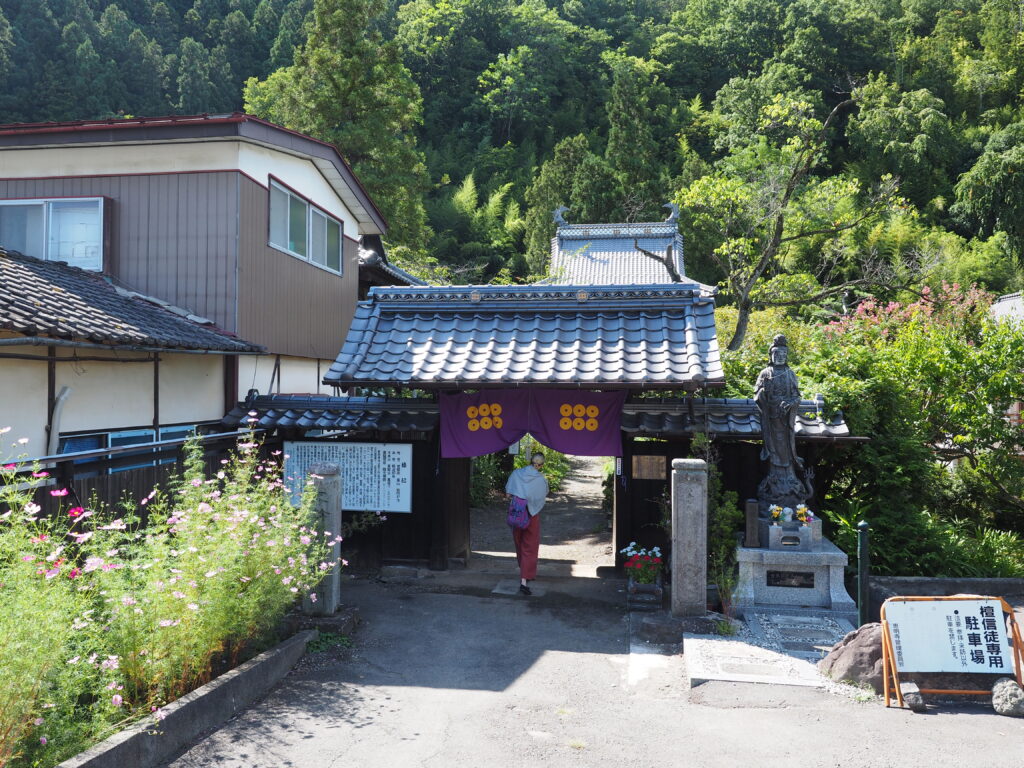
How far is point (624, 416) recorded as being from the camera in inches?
404

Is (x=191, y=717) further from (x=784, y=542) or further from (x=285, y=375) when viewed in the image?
(x=285, y=375)

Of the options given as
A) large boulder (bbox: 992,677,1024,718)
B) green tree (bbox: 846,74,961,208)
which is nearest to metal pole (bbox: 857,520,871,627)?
large boulder (bbox: 992,677,1024,718)

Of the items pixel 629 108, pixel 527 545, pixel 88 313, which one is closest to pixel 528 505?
pixel 527 545

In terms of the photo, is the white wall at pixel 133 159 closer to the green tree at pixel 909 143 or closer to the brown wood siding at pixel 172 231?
the brown wood siding at pixel 172 231

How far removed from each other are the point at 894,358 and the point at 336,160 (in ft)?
36.7

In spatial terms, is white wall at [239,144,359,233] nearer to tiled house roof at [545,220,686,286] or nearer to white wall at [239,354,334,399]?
white wall at [239,354,334,399]

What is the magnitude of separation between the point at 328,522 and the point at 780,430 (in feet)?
19.2

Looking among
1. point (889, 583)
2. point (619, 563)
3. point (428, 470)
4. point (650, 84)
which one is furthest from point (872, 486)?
point (650, 84)

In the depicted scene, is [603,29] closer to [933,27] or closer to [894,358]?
[933,27]

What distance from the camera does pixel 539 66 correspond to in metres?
50.9

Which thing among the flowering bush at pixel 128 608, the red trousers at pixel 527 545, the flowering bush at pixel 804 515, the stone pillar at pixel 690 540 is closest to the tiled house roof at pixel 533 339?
the stone pillar at pixel 690 540

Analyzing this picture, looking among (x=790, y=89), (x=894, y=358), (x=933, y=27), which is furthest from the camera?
(x=933, y=27)

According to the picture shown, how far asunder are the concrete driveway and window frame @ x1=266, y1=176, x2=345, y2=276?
768cm

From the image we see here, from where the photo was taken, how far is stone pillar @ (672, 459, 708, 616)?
8492mm
